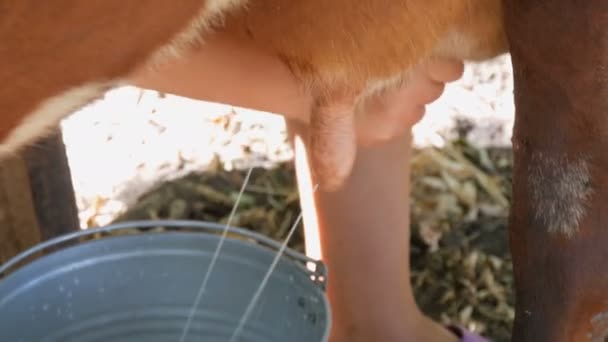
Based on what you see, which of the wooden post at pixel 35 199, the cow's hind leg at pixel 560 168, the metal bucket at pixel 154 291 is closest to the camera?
the cow's hind leg at pixel 560 168

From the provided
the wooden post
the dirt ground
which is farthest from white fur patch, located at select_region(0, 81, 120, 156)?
the dirt ground

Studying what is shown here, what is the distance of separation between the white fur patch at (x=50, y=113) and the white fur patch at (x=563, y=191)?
13.1 inches

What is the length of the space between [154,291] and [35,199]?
0.21 metres

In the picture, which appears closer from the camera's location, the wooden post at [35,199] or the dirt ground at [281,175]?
the wooden post at [35,199]

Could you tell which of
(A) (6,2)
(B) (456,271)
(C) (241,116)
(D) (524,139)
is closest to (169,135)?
(C) (241,116)

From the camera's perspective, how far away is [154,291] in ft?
3.01

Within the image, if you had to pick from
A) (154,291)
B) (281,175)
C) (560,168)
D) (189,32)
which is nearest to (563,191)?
(560,168)

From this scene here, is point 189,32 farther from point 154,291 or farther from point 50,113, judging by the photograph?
point 154,291

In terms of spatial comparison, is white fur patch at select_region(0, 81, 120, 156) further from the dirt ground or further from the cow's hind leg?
the dirt ground

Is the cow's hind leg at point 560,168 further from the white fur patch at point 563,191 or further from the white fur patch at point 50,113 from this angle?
the white fur patch at point 50,113

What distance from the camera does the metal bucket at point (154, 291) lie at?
84 cm

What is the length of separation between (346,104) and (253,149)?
2.68 ft

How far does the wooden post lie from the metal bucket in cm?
16

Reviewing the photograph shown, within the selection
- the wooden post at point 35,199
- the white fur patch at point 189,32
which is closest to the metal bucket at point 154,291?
the wooden post at point 35,199
